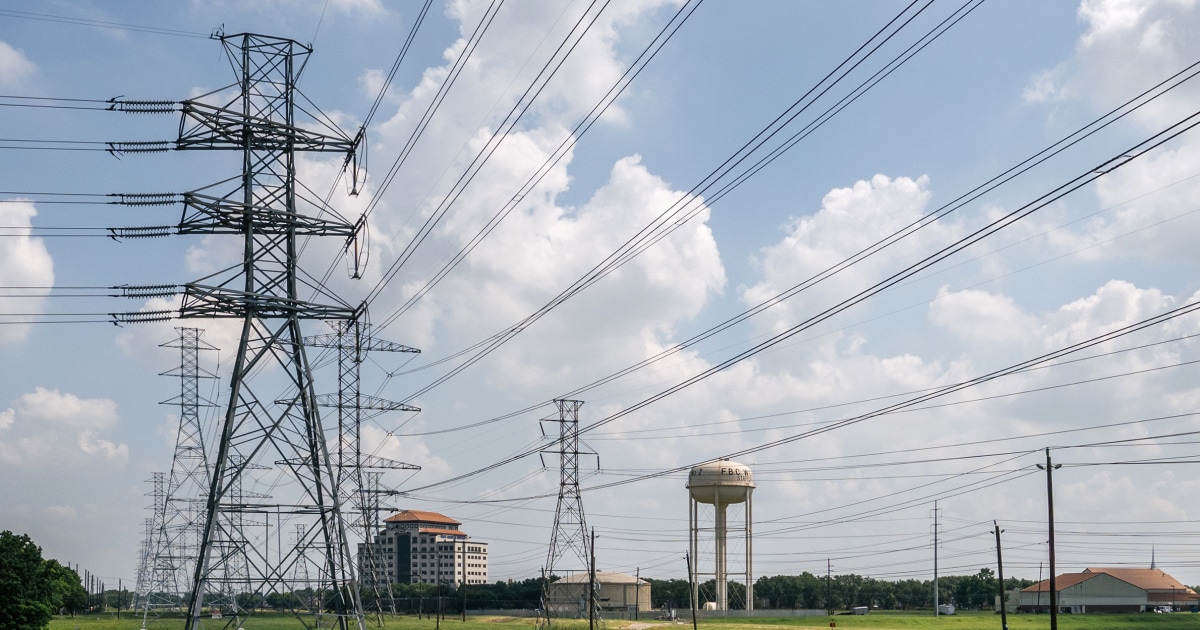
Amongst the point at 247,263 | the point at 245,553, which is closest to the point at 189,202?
the point at 247,263

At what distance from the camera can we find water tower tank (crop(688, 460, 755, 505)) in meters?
120

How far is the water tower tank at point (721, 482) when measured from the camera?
393 feet

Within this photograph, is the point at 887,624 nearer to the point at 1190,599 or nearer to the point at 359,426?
the point at 359,426

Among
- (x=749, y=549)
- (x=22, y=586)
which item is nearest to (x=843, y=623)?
(x=749, y=549)

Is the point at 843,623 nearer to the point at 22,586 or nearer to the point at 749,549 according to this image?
the point at 749,549

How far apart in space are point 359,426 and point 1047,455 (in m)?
49.4

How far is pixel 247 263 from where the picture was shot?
123 ft

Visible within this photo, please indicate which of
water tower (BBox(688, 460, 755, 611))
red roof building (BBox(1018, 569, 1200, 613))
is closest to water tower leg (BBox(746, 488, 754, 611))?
water tower (BBox(688, 460, 755, 611))

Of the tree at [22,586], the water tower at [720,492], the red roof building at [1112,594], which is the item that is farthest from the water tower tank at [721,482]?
the red roof building at [1112,594]

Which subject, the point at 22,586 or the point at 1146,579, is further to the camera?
the point at 1146,579

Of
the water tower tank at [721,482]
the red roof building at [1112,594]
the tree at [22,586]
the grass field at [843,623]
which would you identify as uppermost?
the water tower tank at [721,482]

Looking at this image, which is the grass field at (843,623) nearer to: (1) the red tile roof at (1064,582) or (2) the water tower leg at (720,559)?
(2) the water tower leg at (720,559)

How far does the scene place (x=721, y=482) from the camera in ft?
393

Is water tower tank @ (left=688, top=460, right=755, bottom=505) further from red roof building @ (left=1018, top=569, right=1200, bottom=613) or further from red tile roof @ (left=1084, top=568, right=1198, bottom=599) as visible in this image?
red tile roof @ (left=1084, top=568, right=1198, bottom=599)
